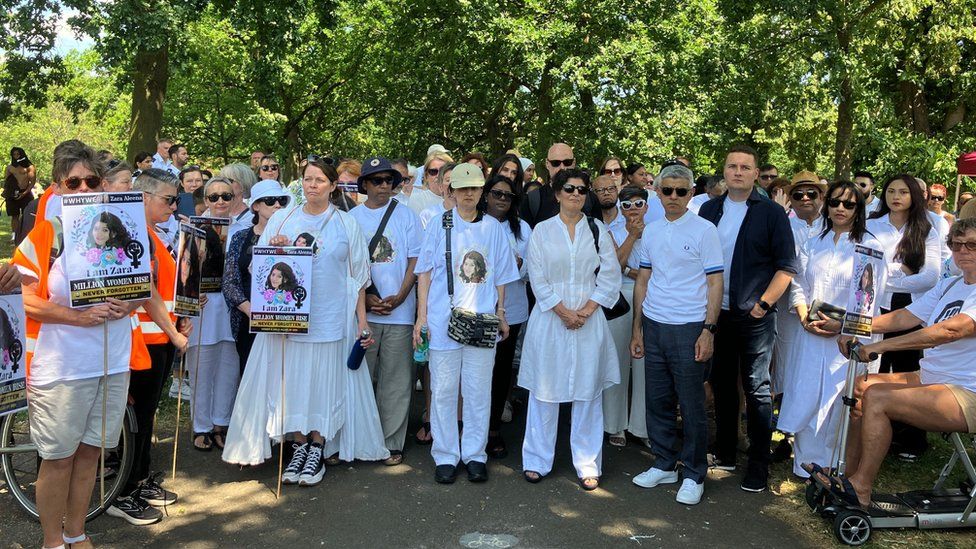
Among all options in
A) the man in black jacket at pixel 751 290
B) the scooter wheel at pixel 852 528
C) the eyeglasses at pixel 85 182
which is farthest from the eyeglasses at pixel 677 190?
the eyeglasses at pixel 85 182

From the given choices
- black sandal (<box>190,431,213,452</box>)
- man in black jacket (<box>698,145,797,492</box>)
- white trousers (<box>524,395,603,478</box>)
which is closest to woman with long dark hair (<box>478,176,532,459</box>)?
white trousers (<box>524,395,603,478</box>)

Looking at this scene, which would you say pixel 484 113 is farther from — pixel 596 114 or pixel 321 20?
pixel 321 20

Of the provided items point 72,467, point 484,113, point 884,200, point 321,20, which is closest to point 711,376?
point 884,200

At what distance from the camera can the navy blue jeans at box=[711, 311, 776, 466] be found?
5.36m

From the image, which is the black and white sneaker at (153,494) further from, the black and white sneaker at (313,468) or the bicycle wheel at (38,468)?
the black and white sneaker at (313,468)

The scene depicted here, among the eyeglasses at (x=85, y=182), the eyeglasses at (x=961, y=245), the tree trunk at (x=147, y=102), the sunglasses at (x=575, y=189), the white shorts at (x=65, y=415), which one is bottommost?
the white shorts at (x=65, y=415)

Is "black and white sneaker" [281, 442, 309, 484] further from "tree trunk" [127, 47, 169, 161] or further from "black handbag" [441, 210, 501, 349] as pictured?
"tree trunk" [127, 47, 169, 161]

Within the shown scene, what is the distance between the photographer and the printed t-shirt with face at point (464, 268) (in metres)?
5.42

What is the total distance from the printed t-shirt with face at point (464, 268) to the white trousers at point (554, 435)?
703mm

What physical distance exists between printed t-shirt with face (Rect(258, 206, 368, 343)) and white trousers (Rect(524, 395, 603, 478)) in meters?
1.18

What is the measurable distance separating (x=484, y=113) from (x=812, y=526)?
17493 mm

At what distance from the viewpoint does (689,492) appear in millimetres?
5074

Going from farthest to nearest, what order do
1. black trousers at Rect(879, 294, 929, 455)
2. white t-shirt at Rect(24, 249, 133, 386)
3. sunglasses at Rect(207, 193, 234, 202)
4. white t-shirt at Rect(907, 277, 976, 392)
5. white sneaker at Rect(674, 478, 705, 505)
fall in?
black trousers at Rect(879, 294, 929, 455), sunglasses at Rect(207, 193, 234, 202), white sneaker at Rect(674, 478, 705, 505), white t-shirt at Rect(907, 277, 976, 392), white t-shirt at Rect(24, 249, 133, 386)

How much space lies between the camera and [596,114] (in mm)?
17094
